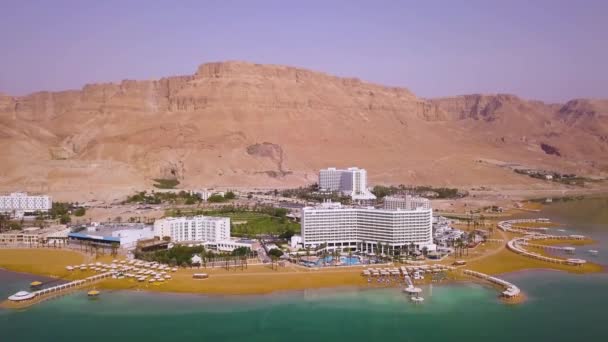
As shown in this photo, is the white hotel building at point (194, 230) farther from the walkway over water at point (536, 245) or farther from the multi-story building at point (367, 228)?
the walkway over water at point (536, 245)

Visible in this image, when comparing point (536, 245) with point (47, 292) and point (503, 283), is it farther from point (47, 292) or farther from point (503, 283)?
point (47, 292)

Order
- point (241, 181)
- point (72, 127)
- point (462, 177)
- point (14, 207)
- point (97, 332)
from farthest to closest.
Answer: point (72, 127)
point (462, 177)
point (241, 181)
point (14, 207)
point (97, 332)

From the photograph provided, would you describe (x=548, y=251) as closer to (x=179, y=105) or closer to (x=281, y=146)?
(x=281, y=146)

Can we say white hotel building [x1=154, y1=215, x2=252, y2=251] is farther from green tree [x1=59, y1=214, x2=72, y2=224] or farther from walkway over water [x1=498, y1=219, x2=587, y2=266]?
walkway over water [x1=498, y1=219, x2=587, y2=266]

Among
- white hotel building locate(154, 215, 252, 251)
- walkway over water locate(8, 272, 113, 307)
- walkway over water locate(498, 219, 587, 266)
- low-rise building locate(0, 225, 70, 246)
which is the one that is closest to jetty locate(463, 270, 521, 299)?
walkway over water locate(498, 219, 587, 266)

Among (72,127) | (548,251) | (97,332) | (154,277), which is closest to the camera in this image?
(97,332)

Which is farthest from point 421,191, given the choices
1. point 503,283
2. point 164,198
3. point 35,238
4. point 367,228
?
point 35,238

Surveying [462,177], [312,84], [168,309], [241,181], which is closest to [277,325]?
[168,309]
